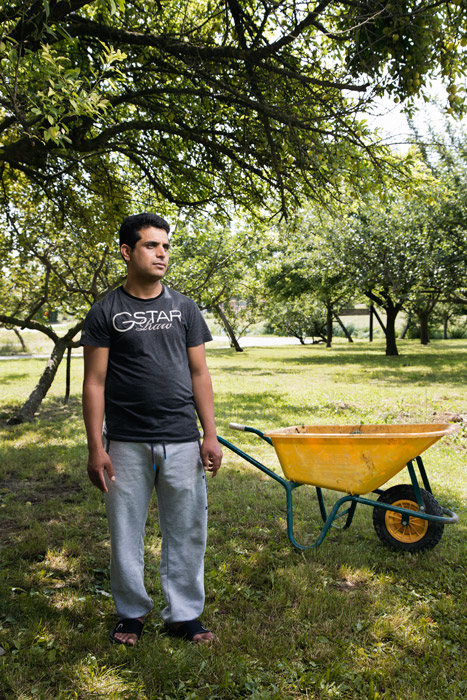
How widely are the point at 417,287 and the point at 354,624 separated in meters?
14.8

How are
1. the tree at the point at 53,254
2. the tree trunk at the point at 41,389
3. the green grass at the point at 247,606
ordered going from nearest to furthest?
the green grass at the point at 247,606
the tree at the point at 53,254
the tree trunk at the point at 41,389

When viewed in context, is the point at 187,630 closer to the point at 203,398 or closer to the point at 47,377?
the point at 203,398

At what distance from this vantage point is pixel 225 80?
4.99m

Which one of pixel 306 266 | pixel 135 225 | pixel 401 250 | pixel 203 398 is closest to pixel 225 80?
pixel 135 225

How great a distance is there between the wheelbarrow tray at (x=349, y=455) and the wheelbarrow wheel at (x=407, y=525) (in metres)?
0.28

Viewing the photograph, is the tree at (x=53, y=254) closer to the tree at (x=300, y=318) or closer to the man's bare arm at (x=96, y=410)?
the man's bare arm at (x=96, y=410)

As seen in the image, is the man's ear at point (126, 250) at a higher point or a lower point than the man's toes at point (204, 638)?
higher

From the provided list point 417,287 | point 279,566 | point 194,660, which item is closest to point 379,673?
point 194,660

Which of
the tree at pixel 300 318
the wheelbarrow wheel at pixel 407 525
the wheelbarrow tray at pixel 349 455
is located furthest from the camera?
the tree at pixel 300 318

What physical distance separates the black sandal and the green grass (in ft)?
0.20

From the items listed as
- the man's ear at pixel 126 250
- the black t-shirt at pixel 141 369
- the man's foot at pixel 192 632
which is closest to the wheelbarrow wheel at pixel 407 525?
the man's foot at pixel 192 632

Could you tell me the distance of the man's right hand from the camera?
2.46 m

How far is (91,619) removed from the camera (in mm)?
2848

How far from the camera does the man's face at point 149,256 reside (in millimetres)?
2562
